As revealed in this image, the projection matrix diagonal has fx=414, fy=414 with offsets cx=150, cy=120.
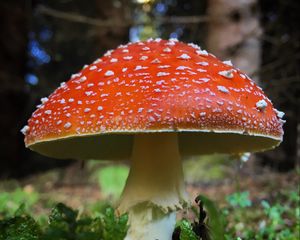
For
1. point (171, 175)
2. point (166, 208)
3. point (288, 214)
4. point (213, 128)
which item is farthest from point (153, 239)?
point (288, 214)

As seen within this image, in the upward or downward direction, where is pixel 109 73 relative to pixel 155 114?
upward

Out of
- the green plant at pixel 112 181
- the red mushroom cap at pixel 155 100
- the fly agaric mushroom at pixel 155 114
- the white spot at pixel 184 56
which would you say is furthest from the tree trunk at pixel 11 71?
the white spot at pixel 184 56

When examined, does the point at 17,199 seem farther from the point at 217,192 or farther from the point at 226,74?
the point at 226,74

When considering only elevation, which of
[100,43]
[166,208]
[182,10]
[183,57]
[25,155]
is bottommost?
[166,208]

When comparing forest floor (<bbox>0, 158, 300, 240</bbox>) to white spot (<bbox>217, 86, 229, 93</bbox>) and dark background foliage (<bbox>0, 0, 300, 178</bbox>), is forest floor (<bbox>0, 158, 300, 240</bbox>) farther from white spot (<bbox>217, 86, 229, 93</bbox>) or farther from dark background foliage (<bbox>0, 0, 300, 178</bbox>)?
dark background foliage (<bbox>0, 0, 300, 178</bbox>)

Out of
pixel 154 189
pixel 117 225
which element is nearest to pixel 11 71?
pixel 154 189

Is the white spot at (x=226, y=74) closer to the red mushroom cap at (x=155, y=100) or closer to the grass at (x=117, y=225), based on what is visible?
the red mushroom cap at (x=155, y=100)

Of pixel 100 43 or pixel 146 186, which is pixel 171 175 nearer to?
pixel 146 186

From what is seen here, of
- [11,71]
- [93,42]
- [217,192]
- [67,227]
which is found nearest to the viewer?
[67,227]
